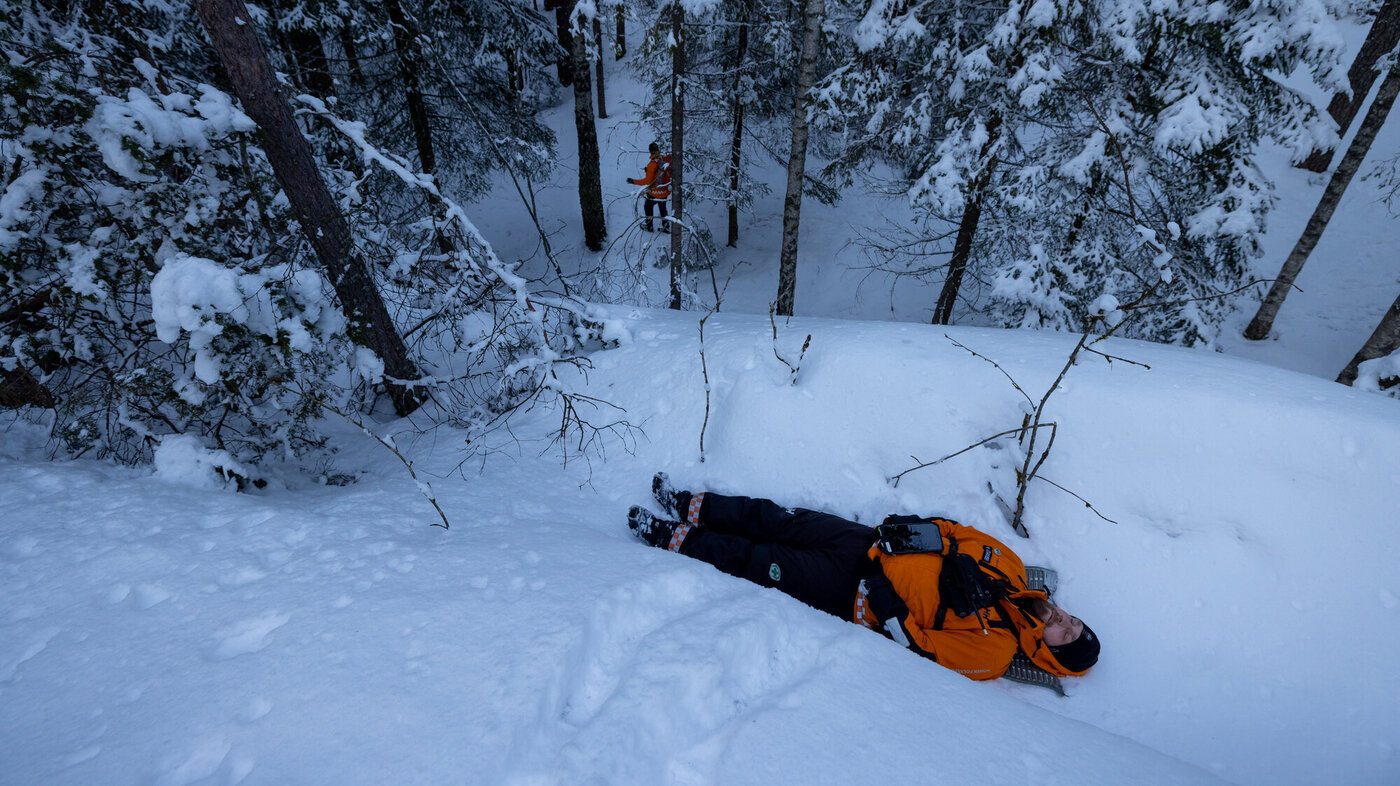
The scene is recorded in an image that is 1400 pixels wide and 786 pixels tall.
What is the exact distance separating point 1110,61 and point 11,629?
9.10 m

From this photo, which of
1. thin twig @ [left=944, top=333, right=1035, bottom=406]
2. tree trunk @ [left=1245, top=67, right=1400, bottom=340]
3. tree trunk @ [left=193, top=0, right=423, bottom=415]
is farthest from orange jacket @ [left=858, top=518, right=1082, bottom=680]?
tree trunk @ [left=1245, top=67, right=1400, bottom=340]

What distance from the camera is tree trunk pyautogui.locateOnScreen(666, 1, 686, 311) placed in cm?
612

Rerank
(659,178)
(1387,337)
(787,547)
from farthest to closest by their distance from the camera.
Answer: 1. (659,178)
2. (1387,337)
3. (787,547)

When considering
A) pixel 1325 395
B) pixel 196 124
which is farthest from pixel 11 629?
pixel 1325 395

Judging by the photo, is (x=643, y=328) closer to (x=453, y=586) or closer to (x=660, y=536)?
(x=660, y=536)

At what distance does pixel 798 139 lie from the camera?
21.0ft

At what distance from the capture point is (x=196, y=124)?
3045 mm

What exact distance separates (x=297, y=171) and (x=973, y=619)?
5.24m

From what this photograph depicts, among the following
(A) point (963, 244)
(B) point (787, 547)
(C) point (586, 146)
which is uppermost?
(C) point (586, 146)

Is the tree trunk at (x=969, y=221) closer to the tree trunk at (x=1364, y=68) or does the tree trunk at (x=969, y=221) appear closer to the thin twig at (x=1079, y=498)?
the thin twig at (x=1079, y=498)

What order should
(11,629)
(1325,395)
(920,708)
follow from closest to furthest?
(11,629), (920,708), (1325,395)

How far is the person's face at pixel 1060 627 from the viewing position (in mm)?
2914

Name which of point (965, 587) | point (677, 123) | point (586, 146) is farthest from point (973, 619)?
point (586, 146)

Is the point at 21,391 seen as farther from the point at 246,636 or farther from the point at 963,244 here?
the point at 963,244
